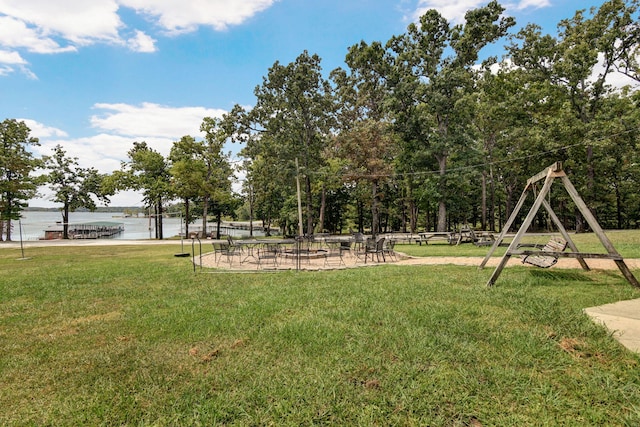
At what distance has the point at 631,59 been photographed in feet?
72.8

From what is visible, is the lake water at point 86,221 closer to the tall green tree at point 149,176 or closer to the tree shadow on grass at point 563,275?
the tall green tree at point 149,176

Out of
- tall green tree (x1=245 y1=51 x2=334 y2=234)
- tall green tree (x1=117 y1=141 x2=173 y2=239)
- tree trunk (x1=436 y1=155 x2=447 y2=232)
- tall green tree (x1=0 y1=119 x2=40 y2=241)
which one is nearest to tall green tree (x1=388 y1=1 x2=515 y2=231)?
tree trunk (x1=436 y1=155 x2=447 y2=232)

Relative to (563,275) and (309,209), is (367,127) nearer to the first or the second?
(309,209)

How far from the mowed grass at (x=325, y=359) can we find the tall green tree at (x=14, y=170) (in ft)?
98.1

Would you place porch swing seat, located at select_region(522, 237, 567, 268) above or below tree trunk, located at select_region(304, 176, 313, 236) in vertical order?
below

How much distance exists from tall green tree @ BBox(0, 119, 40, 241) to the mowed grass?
29893mm

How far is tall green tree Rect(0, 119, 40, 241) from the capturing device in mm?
28062

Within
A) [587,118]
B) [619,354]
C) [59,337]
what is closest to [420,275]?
[619,354]

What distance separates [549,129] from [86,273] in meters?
27.4

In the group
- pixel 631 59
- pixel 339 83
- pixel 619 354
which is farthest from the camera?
pixel 339 83

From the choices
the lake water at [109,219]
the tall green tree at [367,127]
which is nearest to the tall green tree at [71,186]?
the lake water at [109,219]

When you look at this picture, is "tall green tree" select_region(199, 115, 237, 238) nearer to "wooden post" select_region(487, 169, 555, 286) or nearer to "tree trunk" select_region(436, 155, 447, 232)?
"tree trunk" select_region(436, 155, 447, 232)

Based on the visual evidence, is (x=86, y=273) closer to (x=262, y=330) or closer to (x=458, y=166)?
(x=262, y=330)

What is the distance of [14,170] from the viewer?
2861 cm
